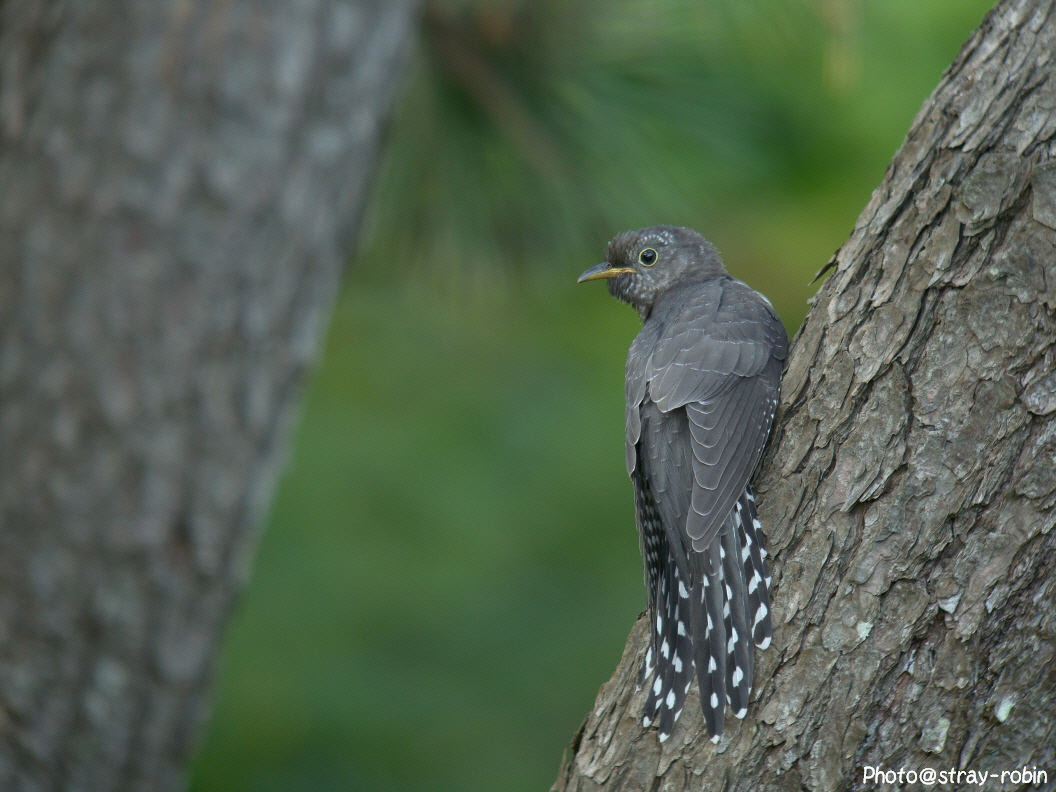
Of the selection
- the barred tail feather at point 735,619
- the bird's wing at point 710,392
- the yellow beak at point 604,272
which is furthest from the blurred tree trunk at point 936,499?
the yellow beak at point 604,272

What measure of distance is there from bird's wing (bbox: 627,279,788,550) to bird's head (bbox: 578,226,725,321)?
1.75ft

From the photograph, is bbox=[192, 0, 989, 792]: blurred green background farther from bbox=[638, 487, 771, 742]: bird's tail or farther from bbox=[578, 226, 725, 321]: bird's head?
bbox=[638, 487, 771, 742]: bird's tail

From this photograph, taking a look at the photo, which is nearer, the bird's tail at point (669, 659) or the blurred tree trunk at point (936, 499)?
the blurred tree trunk at point (936, 499)

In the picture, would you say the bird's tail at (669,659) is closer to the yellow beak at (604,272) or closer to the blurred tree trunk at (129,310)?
the blurred tree trunk at (129,310)

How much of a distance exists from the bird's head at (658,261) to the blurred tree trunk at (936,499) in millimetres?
1807

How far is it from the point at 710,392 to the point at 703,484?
443 mm

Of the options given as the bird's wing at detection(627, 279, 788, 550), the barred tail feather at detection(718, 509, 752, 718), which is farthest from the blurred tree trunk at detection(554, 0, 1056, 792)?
the bird's wing at detection(627, 279, 788, 550)

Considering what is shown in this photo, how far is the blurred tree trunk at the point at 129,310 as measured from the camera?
10.0 ft

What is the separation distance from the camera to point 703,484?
306 centimetres

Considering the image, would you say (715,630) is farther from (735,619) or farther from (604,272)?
(604,272)

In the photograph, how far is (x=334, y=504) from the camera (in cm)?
579

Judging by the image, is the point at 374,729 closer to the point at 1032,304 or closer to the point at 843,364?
the point at 843,364

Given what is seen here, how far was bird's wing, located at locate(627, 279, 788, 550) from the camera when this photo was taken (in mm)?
3025

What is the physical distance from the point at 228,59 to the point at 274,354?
1.00m
